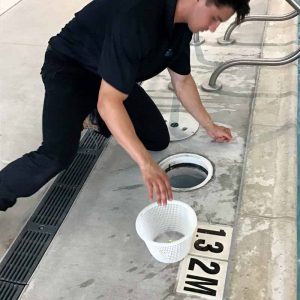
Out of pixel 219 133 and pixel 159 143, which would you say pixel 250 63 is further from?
pixel 159 143

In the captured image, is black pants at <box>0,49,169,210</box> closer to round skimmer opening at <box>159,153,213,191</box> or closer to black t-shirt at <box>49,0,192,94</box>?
black t-shirt at <box>49,0,192,94</box>

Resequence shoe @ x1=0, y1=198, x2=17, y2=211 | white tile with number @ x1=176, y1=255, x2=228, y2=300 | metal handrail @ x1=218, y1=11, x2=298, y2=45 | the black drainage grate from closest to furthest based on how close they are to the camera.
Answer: white tile with number @ x1=176, y1=255, x2=228, y2=300, the black drainage grate, shoe @ x1=0, y1=198, x2=17, y2=211, metal handrail @ x1=218, y1=11, x2=298, y2=45

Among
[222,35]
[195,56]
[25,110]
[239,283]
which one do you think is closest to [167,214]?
[239,283]

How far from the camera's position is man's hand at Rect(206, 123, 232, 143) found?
2010mm

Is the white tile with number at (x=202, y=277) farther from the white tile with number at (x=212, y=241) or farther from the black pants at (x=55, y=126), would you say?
the black pants at (x=55, y=126)

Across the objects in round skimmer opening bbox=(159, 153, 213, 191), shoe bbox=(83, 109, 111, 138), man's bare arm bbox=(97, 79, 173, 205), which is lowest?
round skimmer opening bbox=(159, 153, 213, 191)

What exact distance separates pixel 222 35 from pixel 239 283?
85.0 inches

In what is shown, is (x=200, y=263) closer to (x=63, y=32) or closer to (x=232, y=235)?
(x=232, y=235)

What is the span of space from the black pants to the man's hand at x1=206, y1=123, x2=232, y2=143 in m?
0.57

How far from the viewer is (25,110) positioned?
251cm

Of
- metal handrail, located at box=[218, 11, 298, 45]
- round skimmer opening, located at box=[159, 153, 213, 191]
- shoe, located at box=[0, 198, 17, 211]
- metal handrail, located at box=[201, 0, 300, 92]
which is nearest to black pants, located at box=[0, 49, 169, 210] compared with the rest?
shoe, located at box=[0, 198, 17, 211]

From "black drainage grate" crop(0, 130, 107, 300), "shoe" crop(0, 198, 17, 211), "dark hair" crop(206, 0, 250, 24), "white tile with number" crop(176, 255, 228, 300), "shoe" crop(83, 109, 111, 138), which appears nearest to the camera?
"dark hair" crop(206, 0, 250, 24)

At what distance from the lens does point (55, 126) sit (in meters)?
1.66

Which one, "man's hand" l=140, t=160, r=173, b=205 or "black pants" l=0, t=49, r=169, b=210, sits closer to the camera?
"man's hand" l=140, t=160, r=173, b=205
